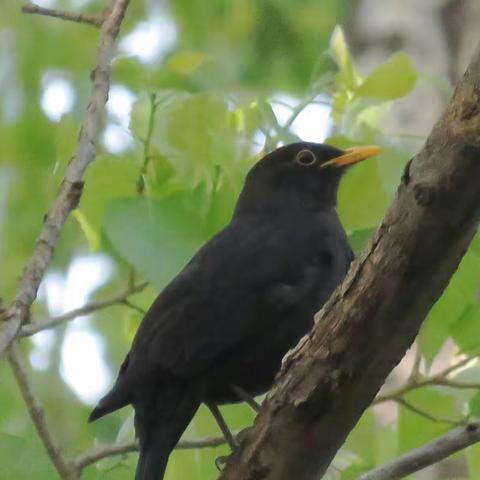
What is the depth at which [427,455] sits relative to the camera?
2344 millimetres

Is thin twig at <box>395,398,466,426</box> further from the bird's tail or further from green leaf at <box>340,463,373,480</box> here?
the bird's tail

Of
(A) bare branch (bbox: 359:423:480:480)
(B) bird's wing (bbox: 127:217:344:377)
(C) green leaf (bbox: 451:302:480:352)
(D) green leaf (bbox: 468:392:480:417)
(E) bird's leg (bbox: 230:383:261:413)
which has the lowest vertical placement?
(A) bare branch (bbox: 359:423:480:480)

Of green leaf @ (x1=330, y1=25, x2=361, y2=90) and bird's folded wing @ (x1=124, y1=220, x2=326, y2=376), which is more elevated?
green leaf @ (x1=330, y1=25, x2=361, y2=90)

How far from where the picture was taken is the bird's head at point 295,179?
3586mm

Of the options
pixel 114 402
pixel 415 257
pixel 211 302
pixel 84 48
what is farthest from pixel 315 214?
pixel 84 48

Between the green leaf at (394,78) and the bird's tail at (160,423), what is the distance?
0.83 metres

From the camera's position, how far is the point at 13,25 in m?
6.17

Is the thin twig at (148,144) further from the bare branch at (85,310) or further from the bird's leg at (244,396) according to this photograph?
the bird's leg at (244,396)

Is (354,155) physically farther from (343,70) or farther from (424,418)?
(424,418)

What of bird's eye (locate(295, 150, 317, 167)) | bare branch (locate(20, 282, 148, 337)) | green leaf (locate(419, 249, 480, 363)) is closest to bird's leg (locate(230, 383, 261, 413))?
bare branch (locate(20, 282, 148, 337))

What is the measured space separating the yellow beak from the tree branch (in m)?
0.68

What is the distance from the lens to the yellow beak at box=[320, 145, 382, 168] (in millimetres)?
3034

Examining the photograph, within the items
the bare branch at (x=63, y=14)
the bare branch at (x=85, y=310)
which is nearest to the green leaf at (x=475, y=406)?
the bare branch at (x=85, y=310)

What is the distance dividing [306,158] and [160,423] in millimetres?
1154
